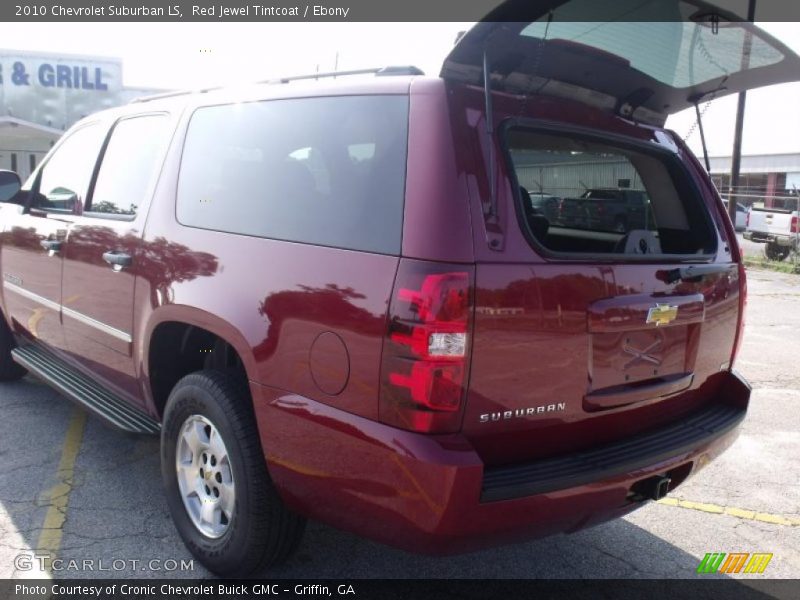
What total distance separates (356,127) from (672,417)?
1759 mm

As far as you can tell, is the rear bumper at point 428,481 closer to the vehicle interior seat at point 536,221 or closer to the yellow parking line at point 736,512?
the vehicle interior seat at point 536,221

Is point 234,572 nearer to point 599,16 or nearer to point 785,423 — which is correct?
point 599,16

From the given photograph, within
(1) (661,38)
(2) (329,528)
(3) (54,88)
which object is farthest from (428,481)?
(3) (54,88)

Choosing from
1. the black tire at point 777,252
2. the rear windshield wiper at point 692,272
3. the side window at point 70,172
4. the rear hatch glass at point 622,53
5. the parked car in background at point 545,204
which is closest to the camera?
the rear hatch glass at point 622,53

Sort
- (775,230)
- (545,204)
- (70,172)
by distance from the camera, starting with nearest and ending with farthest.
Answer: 1. (545,204)
2. (70,172)
3. (775,230)

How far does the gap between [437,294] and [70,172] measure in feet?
10.5

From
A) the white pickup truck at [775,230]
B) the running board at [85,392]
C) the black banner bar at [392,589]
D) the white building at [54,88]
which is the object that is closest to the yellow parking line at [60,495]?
the black banner bar at [392,589]

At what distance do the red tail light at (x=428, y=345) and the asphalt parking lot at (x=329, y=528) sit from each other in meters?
1.18

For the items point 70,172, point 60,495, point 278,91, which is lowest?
point 60,495

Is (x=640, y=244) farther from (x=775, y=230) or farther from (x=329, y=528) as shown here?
(x=775, y=230)

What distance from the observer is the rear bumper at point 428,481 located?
2.08 meters

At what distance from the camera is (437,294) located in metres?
2.06

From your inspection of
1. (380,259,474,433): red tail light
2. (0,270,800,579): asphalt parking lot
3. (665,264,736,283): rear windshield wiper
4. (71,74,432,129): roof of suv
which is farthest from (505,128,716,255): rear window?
(0,270,800,579): asphalt parking lot

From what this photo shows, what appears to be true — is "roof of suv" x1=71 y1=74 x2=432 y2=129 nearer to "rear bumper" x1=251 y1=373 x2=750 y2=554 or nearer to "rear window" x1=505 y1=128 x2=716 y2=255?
"rear window" x1=505 y1=128 x2=716 y2=255
